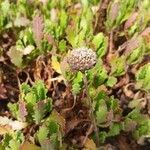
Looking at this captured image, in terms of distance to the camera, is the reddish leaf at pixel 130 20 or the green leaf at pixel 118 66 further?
the reddish leaf at pixel 130 20

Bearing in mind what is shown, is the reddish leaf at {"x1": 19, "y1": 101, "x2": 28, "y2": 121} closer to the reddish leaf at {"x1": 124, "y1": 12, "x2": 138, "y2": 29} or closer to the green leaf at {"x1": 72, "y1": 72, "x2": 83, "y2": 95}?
the green leaf at {"x1": 72, "y1": 72, "x2": 83, "y2": 95}

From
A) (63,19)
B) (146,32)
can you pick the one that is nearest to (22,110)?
(63,19)

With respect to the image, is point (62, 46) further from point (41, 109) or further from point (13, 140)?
point (13, 140)

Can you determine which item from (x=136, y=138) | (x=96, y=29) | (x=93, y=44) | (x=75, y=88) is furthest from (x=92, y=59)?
(x=96, y=29)

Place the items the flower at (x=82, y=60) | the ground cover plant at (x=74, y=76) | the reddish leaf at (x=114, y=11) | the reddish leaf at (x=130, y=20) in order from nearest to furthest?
the flower at (x=82, y=60), the ground cover plant at (x=74, y=76), the reddish leaf at (x=114, y=11), the reddish leaf at (x=130, y=20)

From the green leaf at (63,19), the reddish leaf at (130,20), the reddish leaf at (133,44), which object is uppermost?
the reddish leaf at (130,20)

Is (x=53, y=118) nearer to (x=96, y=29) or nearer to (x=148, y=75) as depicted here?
(x=148, y=75)

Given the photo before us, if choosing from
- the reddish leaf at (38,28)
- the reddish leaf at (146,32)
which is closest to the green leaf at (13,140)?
the reddish leaf at (38,28)

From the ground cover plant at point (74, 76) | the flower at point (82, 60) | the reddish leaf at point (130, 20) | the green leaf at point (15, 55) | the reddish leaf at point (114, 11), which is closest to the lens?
the flower at point (82, 60)

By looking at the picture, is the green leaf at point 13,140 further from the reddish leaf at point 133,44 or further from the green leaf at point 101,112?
the reddish leaf at point 133,44

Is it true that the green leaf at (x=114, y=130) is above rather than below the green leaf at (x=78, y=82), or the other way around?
below
